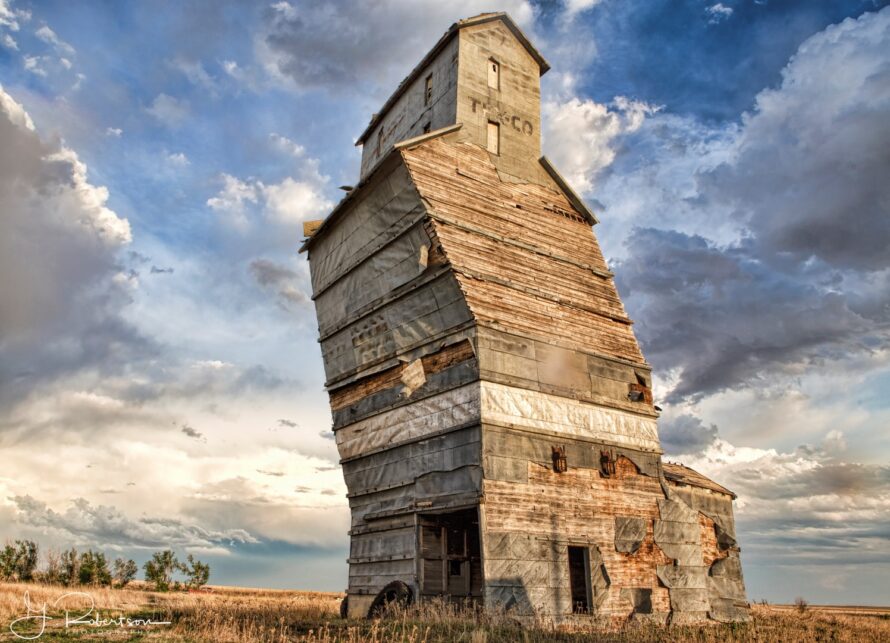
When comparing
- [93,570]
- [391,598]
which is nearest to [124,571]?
[93,570]

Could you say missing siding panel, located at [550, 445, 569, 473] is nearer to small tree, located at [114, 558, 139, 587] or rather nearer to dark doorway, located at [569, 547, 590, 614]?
dark doorway, located at [569, 547, 590, 614]

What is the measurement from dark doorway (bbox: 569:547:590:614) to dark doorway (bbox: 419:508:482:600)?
2630mm

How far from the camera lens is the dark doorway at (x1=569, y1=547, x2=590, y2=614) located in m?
17.2

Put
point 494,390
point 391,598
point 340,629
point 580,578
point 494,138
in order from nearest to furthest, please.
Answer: point 340,629, point 494,390, point 391,598, point 580,578, point 494,138

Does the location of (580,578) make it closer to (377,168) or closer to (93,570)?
(377,168)

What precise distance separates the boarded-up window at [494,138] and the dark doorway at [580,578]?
13.3m

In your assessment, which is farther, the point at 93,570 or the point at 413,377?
the point at 93,570

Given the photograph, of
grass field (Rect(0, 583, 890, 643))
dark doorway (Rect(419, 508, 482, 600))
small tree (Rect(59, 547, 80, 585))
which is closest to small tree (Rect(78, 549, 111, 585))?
small tree (Rect(59, 547, 80, 585))

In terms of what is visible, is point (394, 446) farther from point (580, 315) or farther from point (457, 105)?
point (457, 105)

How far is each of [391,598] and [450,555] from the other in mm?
1981

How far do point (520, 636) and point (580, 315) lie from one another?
10.9 meters

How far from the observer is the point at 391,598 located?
17.7 m

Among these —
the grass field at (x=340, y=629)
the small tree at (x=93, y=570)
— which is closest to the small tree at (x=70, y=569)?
the small tree at (x=93, y=570)

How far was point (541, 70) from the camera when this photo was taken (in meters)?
25.9
